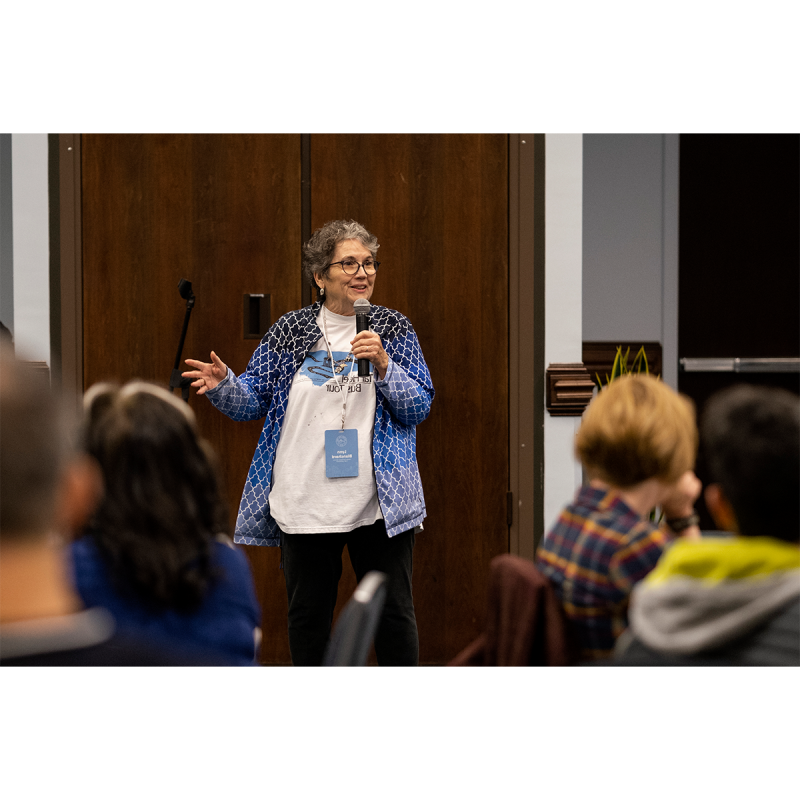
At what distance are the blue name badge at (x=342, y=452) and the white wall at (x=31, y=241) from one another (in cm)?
138

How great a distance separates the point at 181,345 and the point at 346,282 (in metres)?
0.83

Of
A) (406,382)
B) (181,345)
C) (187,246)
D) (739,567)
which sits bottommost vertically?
(739,567)

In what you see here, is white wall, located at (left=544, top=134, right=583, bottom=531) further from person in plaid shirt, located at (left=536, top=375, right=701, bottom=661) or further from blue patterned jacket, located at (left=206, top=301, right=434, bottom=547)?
person in plaid shirt, located at (left=536, top=375, right=701, bottom=661)

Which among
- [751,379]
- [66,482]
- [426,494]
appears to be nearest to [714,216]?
[751,379]

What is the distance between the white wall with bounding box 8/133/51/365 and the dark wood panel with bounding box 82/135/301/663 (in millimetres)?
149

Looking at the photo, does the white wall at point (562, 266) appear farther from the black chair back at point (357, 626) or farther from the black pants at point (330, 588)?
the black chair back at point (357, 626)

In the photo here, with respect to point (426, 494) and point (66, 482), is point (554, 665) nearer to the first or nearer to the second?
point (66, 482)

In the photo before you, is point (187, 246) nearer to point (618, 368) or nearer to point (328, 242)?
point (328, 242)

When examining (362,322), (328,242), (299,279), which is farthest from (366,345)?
(299,279)

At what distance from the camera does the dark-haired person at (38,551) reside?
0.87m

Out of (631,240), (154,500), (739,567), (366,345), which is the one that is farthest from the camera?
(631,240)

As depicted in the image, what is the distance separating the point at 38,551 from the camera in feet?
2.94

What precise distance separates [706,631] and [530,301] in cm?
219

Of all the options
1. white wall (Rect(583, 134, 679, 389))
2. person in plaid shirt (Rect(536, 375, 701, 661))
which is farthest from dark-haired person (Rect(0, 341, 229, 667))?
white wall (Rect(583, 134, 679, 389))
